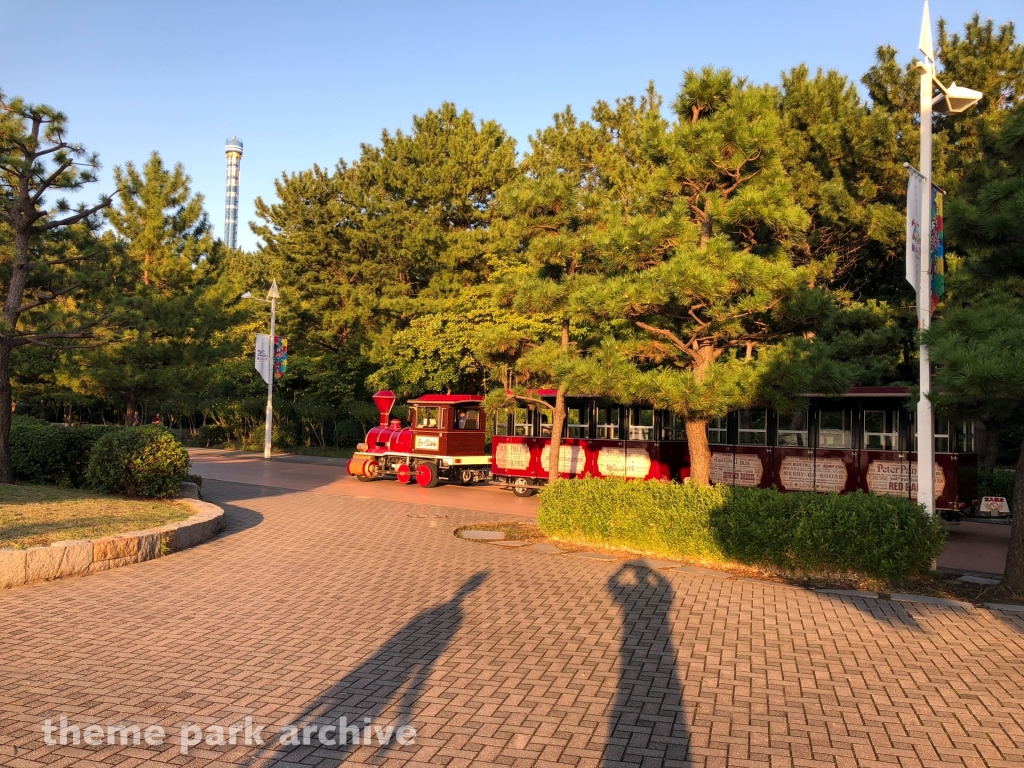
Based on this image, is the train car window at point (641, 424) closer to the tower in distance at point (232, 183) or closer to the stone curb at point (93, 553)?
the stone curb at point (93, 553)

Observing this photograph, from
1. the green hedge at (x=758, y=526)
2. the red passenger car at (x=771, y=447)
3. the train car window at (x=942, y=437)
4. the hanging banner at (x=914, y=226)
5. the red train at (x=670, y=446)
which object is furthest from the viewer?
the red train at (x=670, y=446)

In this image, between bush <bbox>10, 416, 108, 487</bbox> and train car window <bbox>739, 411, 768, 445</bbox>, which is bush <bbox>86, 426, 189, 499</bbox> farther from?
train car window <bbox>739, 411, 768, 445</bbox>

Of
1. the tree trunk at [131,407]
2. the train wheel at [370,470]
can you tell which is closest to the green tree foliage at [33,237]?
the tree trunk at [131,407]

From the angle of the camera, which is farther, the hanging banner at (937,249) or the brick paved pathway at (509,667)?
the hanging banner at (937,249)

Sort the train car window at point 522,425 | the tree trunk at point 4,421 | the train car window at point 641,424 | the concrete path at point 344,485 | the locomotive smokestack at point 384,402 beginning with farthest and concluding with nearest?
the locomotive smokestack at point 384,402, the train car window at point 522,425, the train car window at point 641,424, the concrete path at point 344,485, the tree trunk at point 4,421

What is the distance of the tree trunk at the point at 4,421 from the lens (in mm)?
14664

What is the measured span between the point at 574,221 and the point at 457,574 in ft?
27.2

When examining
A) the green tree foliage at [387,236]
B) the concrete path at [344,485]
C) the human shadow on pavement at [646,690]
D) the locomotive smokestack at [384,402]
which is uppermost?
the green tree foliage at [387,236]

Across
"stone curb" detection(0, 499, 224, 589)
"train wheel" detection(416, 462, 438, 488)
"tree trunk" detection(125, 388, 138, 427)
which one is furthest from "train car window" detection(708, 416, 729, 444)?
"tree trunk" detection(125, 388, 138, 427)

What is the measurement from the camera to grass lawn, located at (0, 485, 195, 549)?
30.5 feet

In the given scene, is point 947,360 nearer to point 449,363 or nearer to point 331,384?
point 449,363

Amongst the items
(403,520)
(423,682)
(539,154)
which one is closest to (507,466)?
(403,520)

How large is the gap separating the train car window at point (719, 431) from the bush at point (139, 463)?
36.5ft

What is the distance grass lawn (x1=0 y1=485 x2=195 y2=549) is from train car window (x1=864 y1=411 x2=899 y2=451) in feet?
41.8
